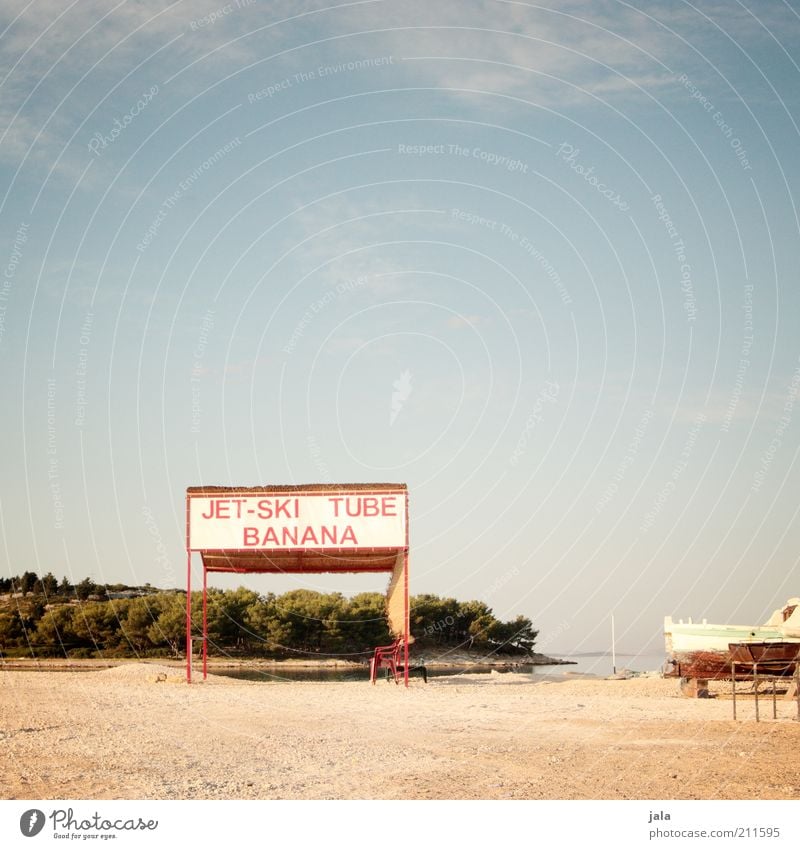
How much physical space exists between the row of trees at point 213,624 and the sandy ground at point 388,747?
3224 cm

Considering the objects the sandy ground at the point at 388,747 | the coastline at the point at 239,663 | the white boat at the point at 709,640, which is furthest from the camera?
the coastline at the point at 239,663

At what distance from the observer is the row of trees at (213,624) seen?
2045 inches

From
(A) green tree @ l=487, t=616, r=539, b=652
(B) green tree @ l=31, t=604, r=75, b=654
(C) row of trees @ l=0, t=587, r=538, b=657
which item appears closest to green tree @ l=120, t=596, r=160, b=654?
(C) row of trees @ l=0, t=587, r=538, b=657

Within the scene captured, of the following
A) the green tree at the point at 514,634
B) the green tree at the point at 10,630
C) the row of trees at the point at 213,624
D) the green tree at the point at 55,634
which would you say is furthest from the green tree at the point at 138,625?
the green tree at the point at 514,634

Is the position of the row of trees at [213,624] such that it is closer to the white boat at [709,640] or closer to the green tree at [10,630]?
the green tree at [10,630]

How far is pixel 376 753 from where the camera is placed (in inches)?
473

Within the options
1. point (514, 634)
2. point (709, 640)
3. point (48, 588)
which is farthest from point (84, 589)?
point (709, 640)

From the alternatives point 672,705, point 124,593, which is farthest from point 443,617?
point 672,705

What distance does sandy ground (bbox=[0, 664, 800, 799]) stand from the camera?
9703 millimetres

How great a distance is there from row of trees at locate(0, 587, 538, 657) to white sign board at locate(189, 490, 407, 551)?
83.2ft

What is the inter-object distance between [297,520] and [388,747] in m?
14.3

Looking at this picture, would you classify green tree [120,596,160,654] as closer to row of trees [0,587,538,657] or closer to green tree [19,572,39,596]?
row of trees [0,587,538,657]

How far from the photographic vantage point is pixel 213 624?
171 ft
